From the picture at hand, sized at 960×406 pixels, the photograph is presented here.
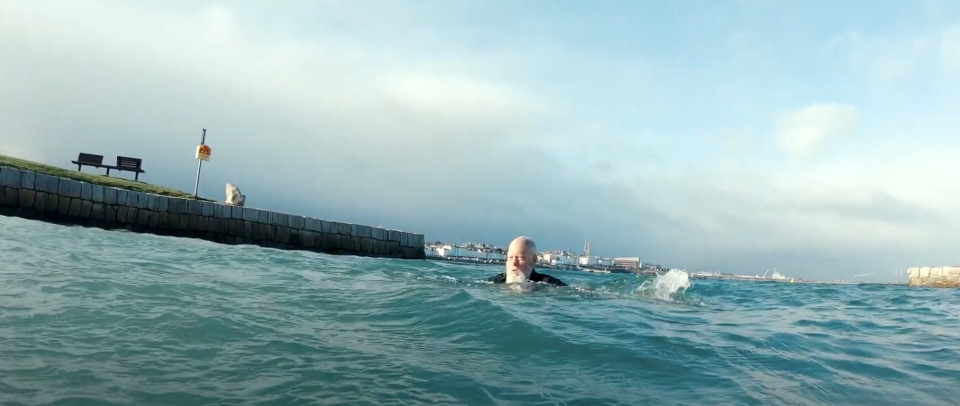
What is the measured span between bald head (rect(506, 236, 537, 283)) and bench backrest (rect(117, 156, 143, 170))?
2376 centimetres

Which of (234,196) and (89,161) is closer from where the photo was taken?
(234,196)

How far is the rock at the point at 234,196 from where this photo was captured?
19344mm

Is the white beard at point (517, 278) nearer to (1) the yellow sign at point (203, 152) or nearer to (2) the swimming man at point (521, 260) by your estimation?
(2) the swimming man at point (521, 260)

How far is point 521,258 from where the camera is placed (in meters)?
8.35

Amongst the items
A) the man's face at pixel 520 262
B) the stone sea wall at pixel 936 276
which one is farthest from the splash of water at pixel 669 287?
the stone sea wall at pixel 936 276

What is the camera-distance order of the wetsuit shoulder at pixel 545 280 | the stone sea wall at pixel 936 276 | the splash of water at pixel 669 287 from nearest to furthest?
the wetsuit shoulder at pixel 545 280 → the splash of water at pixel 669 287 → the stone sea wall at pixel 936 276

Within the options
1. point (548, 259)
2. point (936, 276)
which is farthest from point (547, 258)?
point (936, 276)

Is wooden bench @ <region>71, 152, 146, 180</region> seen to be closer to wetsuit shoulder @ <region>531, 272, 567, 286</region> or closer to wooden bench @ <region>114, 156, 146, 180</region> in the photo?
wooden bench @ <region>114, 156, 146, 180</region>

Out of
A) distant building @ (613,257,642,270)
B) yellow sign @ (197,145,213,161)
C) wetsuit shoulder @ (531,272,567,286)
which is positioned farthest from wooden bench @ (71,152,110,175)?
distant building @ (613,257,642,270)

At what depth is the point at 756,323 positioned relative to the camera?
6.64m

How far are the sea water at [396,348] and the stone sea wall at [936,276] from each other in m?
30.0

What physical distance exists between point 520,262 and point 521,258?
6 centimetres

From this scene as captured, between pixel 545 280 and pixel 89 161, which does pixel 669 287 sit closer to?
pixel 545 280

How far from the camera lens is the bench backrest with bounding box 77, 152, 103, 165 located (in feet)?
83.4
